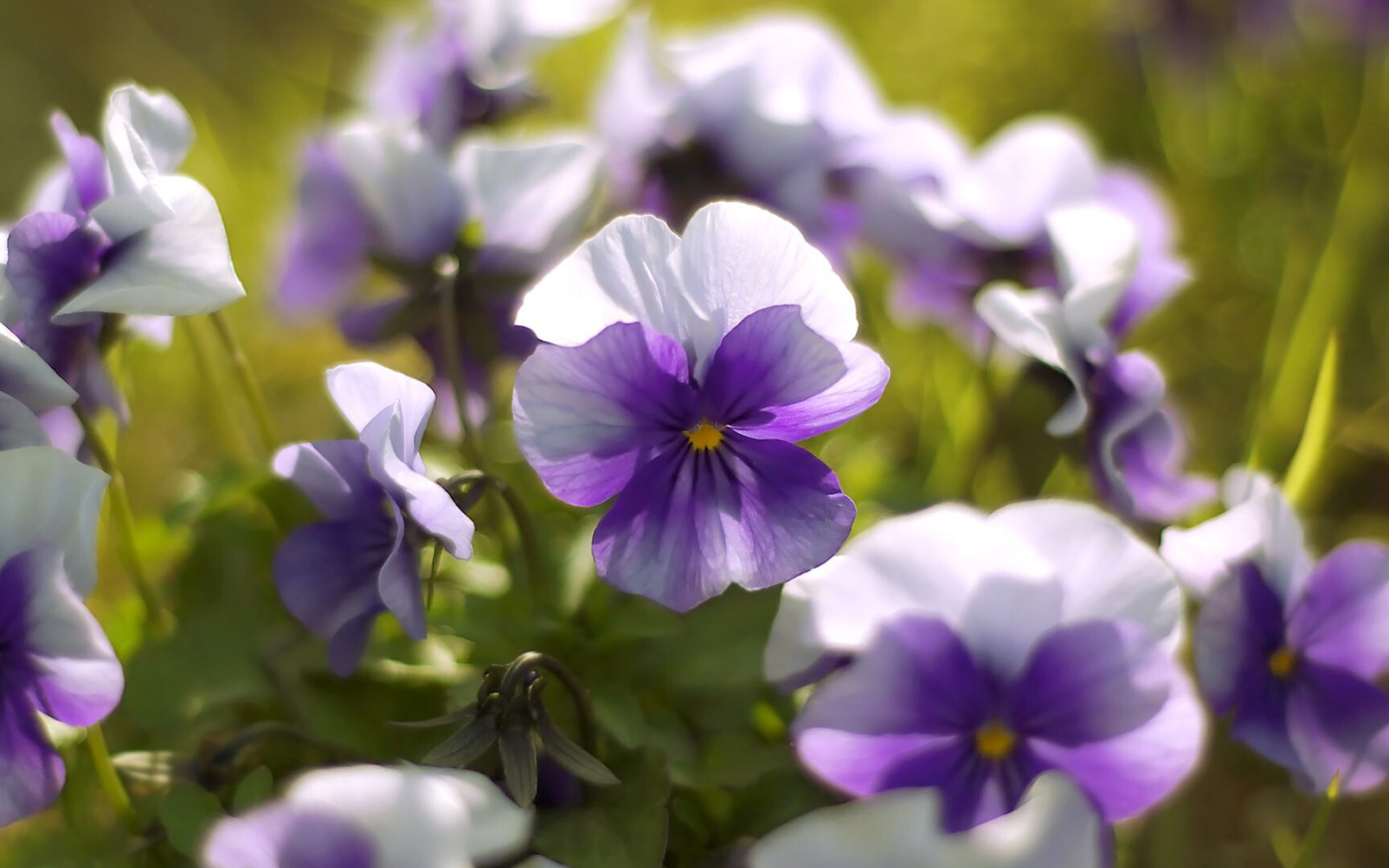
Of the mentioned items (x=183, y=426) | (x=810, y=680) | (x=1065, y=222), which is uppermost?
(x=1065, y=222)

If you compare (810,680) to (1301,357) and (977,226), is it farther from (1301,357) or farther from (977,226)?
(1301,357)

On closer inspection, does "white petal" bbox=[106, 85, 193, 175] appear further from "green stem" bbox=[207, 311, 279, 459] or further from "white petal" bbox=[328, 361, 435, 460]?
"white petal" bbox=[328, 361, 435, 460]

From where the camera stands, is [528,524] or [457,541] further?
[528,524]

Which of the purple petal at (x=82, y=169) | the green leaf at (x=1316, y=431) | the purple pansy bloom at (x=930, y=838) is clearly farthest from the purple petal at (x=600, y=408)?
the green leaf at (x=1316, y=431)

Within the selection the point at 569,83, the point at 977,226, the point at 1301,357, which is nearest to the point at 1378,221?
the point at 1301,357

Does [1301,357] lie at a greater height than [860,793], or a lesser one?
lesser

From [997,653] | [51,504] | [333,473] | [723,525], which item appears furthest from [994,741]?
[51,504]

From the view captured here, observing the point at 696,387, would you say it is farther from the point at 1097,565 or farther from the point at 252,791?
the point at 252,791
